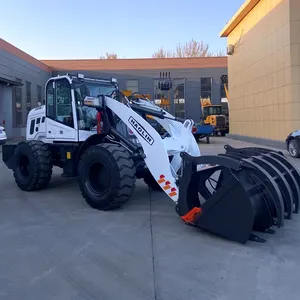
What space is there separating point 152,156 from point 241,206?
1.95 meters

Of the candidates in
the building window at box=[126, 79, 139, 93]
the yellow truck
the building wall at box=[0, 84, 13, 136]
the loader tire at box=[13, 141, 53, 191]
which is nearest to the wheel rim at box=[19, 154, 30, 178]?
the loader tire at box=[13, 141, 53, 191]

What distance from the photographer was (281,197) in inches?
194

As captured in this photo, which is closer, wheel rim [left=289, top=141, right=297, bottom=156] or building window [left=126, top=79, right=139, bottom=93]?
wheel rim [left=289, top=141, right=297, bottom=156]

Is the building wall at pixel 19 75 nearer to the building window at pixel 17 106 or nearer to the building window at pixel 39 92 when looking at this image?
the building window at pixel 17 106

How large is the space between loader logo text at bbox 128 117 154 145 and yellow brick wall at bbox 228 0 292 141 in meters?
13.3

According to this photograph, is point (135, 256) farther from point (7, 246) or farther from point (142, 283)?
point (7, 246)

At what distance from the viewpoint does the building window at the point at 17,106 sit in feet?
99.8

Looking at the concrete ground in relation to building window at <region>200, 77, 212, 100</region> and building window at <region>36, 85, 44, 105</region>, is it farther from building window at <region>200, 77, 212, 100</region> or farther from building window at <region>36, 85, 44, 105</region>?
building window at <region>200, 77, 212, 100</region>

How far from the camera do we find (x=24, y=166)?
9016 millimetres

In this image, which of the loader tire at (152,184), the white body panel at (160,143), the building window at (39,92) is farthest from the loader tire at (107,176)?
the building window at (39,92)

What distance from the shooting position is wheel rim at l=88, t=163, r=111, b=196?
6.84 metres

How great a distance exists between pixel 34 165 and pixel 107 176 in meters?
2.38

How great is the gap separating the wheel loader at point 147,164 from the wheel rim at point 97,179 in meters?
0.02

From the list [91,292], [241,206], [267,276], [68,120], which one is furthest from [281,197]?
[68,120]
